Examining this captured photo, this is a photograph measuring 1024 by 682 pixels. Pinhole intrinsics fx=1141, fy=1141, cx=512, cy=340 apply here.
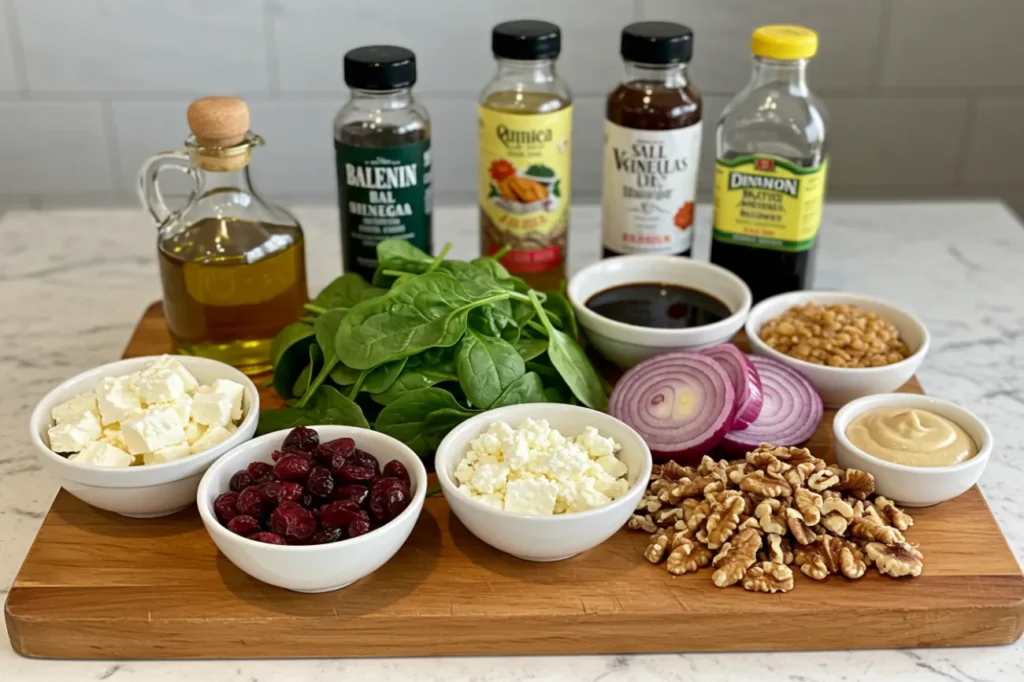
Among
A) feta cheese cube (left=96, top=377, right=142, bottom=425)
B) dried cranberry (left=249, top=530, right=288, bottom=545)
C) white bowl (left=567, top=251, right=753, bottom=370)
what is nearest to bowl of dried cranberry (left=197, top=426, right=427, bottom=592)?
dried cranberry (left=249, top=530, right=288, bottom=545)

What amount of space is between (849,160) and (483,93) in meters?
1.06

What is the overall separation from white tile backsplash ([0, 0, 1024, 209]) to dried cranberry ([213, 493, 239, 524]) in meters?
1.31

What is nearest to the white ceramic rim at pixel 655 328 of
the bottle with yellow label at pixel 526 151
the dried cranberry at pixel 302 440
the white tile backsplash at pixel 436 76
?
the bottle with yellow label at pixel 526 151

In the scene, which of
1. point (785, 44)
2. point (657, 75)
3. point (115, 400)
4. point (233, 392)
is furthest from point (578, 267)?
point (115, 400)

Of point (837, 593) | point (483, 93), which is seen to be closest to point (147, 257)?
point (483, 93)

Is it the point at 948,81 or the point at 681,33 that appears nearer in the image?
the point at 681,33

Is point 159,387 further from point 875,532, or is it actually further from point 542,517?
point 875,532

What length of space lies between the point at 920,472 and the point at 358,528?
0.57m

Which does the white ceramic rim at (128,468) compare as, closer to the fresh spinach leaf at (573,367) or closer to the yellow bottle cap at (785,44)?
the fresh spinach leaf at (573,367)

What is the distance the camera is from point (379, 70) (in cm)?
142

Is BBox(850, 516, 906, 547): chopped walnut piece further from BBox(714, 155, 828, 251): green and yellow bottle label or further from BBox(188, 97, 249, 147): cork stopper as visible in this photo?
BBox(188, 97, 249, 147): cork stopper

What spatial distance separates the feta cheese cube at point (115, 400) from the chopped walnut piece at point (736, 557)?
60 cm

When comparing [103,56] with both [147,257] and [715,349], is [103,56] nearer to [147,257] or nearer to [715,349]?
[147,257]

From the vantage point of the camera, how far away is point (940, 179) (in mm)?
2373
